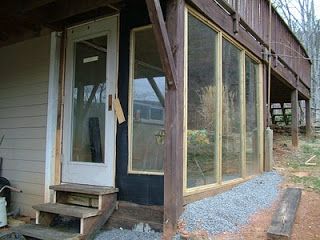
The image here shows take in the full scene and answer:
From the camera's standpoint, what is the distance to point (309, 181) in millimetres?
5016

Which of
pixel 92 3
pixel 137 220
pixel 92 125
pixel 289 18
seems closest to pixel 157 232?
pixel 137 220

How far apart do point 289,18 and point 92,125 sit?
16363mm

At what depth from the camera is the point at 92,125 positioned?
13.5 feet

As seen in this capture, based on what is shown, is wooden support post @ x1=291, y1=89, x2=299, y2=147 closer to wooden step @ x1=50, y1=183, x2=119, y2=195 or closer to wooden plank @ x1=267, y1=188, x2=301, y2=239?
wooden plank @ x1=267, y1=188, x2=301, y2=239

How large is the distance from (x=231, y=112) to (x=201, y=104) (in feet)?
2.97

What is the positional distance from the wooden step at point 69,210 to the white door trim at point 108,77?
0.36 metres

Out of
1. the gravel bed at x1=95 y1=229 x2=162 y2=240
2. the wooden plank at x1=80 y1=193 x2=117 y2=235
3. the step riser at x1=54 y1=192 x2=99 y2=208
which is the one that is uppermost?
the step riser at x1=54 y1=192 x2=99 y2=208

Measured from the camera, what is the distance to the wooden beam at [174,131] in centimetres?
316

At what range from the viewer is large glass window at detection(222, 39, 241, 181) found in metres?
4.37

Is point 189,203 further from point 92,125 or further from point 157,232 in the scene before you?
point 92,125

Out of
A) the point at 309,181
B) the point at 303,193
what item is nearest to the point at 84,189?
the point at 303,193

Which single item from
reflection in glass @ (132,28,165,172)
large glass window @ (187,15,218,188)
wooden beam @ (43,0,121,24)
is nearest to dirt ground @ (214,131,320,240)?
large glass window @ (187,15,218,188)

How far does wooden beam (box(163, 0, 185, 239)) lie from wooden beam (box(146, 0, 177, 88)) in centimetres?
12

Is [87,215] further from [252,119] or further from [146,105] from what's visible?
[252,119]
